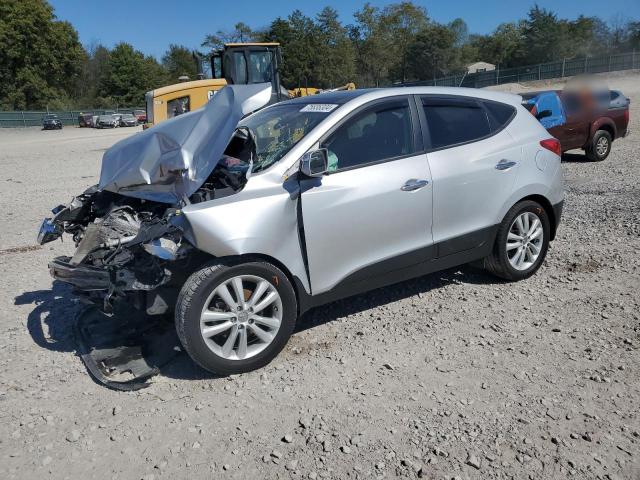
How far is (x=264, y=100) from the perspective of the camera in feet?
13.0

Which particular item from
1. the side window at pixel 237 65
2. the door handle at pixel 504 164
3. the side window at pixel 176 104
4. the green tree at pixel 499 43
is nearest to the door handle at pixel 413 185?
the door handle at pixel 504 164

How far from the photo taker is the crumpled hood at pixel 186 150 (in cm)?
378

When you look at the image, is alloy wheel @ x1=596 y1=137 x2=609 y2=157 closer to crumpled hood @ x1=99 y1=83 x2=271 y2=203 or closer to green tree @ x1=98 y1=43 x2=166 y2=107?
crumpled hood @ x1=99 y1=83 x2=271 y2=203

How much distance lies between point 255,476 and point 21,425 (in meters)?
1.57

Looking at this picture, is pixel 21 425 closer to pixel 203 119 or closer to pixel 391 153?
pixel 203 119

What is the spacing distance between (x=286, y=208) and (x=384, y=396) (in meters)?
1.41

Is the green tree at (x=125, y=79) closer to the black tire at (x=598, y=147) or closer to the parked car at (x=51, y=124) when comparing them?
the parked car at (x=51, y=124)

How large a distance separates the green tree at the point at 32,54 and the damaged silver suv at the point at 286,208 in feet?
225

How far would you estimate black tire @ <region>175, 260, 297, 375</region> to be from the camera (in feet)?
11.5

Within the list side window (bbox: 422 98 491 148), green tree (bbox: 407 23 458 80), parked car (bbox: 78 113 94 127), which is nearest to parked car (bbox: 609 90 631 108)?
side window (bbox: 422 98 491 148)

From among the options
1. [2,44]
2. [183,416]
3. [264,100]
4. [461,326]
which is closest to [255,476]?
[183,416]

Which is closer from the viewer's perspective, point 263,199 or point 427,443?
point 427,443

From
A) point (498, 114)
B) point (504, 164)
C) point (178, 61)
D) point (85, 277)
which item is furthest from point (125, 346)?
point (178, 61)

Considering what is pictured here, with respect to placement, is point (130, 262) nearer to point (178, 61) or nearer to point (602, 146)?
point (602, 146)
